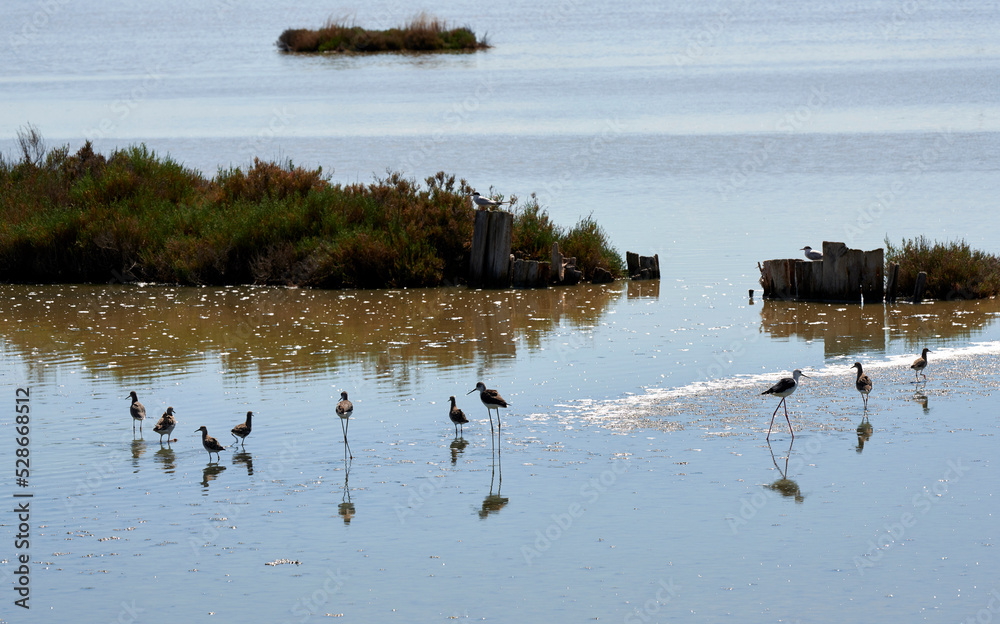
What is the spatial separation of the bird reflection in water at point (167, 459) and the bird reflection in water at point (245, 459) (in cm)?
58

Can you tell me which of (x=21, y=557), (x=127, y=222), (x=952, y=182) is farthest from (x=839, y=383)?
(x=952, y=182)

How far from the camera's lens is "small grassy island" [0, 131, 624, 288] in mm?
22750

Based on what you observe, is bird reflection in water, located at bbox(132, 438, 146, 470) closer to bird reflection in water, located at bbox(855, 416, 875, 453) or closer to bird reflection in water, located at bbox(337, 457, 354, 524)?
bird reflection in water, located at bbox(337, 457, 354, 524)

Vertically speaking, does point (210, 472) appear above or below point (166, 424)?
below

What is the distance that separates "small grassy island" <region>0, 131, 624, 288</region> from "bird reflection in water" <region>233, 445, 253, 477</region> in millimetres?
10012

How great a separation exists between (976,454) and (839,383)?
3.03 m

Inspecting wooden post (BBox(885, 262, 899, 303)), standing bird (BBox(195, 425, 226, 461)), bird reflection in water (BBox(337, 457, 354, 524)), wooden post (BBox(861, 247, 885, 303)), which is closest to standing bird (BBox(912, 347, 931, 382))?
wooden post (BBox(861, 247, 885, 303))

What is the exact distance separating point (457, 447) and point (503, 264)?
32.1ft

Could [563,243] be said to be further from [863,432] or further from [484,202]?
[863,432]

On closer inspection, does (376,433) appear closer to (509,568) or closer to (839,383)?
(509,568)

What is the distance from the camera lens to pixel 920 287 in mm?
19969

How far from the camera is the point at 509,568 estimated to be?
9945mm

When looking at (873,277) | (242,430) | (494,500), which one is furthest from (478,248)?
(494,500)

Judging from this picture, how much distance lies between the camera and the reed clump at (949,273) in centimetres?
2019
